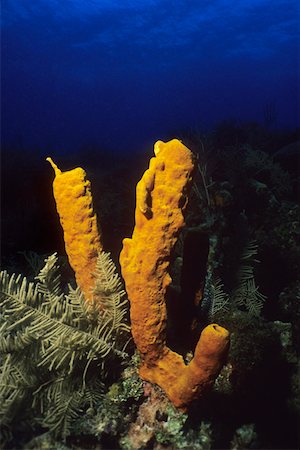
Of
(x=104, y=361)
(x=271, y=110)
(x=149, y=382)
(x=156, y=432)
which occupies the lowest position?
(x=156, y=432)

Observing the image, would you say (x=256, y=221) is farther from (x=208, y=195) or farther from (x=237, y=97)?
(x=237, y=97)

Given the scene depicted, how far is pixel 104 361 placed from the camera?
7.90 ft

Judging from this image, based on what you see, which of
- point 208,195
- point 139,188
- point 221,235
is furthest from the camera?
point 208,195

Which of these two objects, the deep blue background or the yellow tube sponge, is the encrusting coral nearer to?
the yellow tube sponge

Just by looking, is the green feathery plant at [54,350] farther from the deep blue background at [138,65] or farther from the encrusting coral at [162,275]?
the deep blue background at [138,65]

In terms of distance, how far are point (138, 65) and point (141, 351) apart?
276 ft

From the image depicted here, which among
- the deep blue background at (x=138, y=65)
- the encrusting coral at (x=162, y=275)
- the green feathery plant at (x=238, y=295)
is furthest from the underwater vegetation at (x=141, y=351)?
the deep blue background at (x=138, y=65)

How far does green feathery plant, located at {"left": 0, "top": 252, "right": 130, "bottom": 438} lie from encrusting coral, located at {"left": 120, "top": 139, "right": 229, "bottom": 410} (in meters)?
0.29

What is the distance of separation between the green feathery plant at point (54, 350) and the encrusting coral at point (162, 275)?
0.29 meters

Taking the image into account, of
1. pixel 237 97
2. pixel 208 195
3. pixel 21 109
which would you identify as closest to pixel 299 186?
pixel 208 195

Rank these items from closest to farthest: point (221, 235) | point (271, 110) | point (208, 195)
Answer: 1. point (221, 235)
2. point (208, 195)
3. point (271, 110)

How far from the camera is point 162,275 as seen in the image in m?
2.17

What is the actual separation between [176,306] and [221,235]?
2499 mm

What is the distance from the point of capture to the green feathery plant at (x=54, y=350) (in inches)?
86.0
